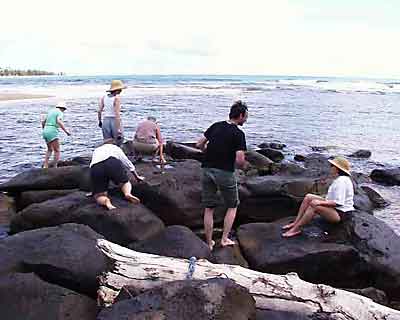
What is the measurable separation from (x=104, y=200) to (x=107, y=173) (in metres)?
0.52

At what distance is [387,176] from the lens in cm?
1318

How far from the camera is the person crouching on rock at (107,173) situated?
7.73 m

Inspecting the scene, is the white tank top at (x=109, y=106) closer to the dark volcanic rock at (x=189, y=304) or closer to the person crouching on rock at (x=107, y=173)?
the person crouching on rock at (x=107, y=173)

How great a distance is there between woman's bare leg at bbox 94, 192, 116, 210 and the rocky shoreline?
113 millimetres

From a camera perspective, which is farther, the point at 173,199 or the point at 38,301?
the point at 173,199

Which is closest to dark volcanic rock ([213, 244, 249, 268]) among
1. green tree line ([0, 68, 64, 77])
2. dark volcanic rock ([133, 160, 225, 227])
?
dark volcanic rock ([133, 160, 225, 227])

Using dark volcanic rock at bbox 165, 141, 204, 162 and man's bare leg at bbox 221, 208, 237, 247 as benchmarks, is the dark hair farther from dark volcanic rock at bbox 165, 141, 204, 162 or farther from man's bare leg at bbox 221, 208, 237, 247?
dark volcanic rock at bbox 165, 141, 204, 162

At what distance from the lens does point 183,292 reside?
4113 millimetres

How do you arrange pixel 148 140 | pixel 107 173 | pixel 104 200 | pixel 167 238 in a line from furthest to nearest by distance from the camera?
pixel 148 140 < pixel 107 173 < pixel 104 200 < pixel 167 238

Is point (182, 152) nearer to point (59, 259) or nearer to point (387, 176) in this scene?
point (387, 176)

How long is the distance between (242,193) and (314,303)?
4229 millimetres

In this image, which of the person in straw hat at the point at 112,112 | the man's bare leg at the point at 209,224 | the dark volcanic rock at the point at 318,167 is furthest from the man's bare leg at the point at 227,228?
the person in straw hat at the point at 112,112

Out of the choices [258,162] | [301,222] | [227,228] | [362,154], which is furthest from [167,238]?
[362,154]

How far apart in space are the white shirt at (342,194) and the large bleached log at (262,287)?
250 centimetres
